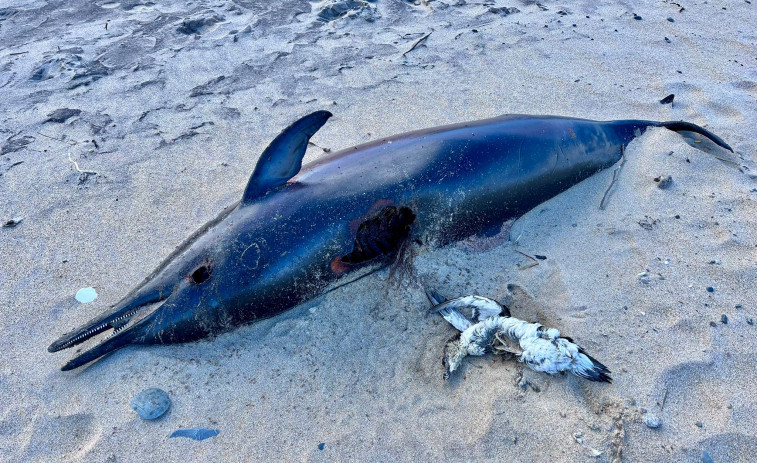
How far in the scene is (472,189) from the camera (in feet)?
11.0

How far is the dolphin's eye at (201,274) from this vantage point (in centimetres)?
296

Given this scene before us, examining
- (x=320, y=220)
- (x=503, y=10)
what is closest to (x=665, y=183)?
(x=320, y=220)

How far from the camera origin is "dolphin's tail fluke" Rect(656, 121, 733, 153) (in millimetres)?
4355

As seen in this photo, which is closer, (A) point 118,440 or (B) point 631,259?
(A) point 118,440

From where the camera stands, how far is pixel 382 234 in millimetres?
3303

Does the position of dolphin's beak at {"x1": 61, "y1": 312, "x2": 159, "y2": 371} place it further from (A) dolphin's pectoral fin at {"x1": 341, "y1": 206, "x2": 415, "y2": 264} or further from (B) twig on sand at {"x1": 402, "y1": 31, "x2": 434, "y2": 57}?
(B) twig on sand at {"x1": 402, "y1": 31, "x2": 434, "y2": 57}

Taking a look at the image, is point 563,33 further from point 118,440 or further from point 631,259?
point 118,440

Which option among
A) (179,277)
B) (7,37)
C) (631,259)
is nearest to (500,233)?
(631,259)

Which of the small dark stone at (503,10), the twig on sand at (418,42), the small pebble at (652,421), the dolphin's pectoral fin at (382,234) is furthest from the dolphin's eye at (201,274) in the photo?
the small dark stone at (503,10)

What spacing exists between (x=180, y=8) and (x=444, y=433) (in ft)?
22.2

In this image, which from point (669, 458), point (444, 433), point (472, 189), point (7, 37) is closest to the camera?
point (669, 458)

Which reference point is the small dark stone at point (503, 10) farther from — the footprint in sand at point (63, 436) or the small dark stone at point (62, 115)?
the footprint in sand at point (63, 436)

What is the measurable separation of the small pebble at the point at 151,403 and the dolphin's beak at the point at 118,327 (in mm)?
341

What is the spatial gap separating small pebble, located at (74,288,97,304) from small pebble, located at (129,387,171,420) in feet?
2.93
